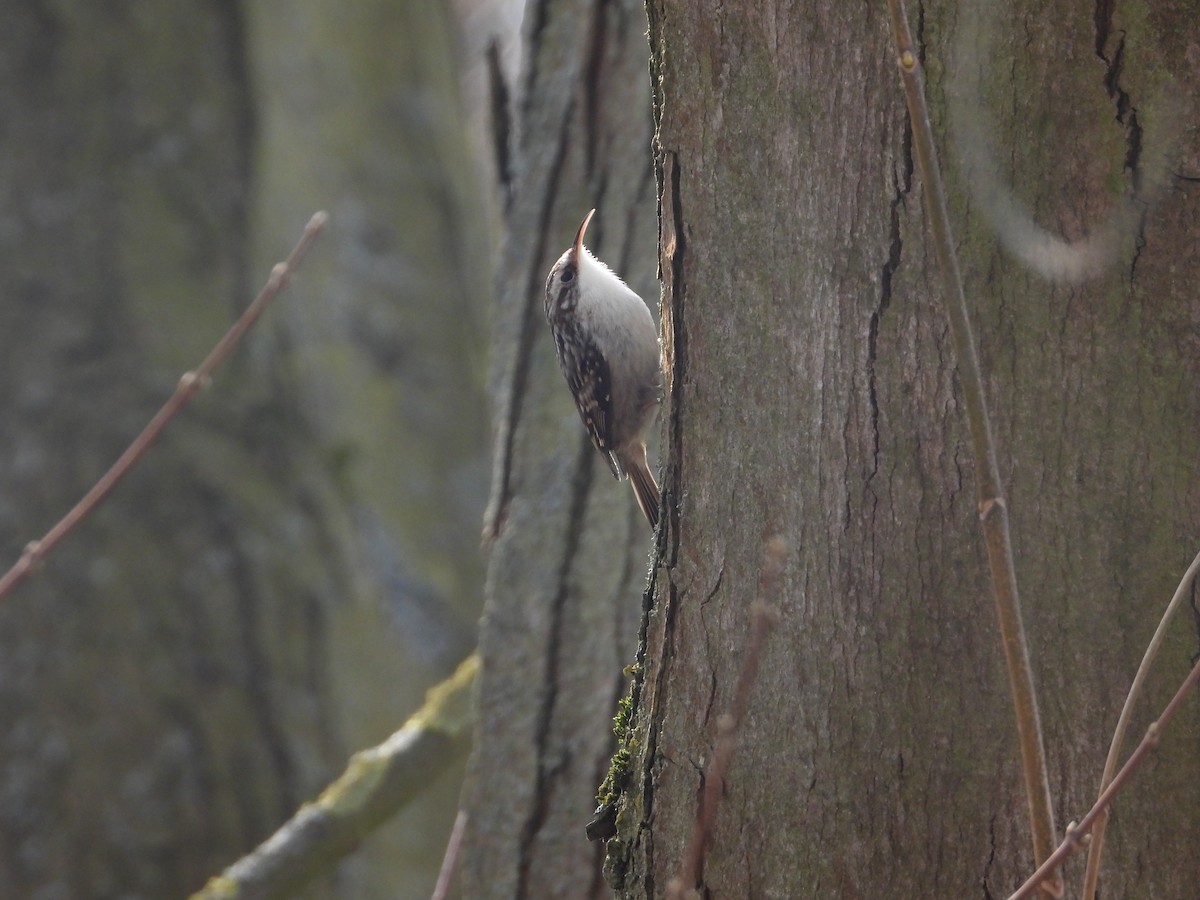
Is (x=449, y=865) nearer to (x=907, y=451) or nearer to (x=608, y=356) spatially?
(x=907, y=451)

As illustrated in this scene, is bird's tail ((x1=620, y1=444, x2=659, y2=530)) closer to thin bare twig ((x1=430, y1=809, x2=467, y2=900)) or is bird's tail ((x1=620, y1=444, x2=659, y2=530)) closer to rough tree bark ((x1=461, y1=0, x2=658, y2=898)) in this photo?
rough tree bark ((x1=461, y1=0, x2=658, y2=898))

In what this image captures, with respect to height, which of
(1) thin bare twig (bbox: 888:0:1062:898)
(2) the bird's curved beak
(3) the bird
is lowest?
(1) thin bare twig (bbox: 888:0:1062:898)

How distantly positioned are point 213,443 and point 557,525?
3081 millimetres

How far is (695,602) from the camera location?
1.72 metres

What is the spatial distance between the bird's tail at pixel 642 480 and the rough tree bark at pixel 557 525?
0.07 meters

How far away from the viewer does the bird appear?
3244mm

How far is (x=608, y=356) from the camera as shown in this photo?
384 cm

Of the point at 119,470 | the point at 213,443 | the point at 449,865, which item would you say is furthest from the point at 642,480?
the point at 213,443

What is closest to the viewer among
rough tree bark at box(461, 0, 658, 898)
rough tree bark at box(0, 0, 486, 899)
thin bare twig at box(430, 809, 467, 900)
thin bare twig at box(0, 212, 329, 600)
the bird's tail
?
thin bare twig at box(0, 212, 329, 600)

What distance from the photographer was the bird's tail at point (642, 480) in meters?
3.18

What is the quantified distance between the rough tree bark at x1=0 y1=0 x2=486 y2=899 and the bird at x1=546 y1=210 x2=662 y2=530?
2281 mm

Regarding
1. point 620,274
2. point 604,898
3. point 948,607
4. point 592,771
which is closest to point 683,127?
point 948,607

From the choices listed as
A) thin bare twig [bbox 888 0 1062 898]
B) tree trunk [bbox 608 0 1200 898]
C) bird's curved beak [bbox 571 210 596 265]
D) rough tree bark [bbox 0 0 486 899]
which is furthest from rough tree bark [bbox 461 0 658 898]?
rough tree bark [bbox 0 0 486 899]

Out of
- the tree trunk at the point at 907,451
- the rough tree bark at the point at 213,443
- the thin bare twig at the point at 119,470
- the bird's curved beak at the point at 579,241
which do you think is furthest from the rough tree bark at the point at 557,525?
the rough tree bark at the point at 213,443
